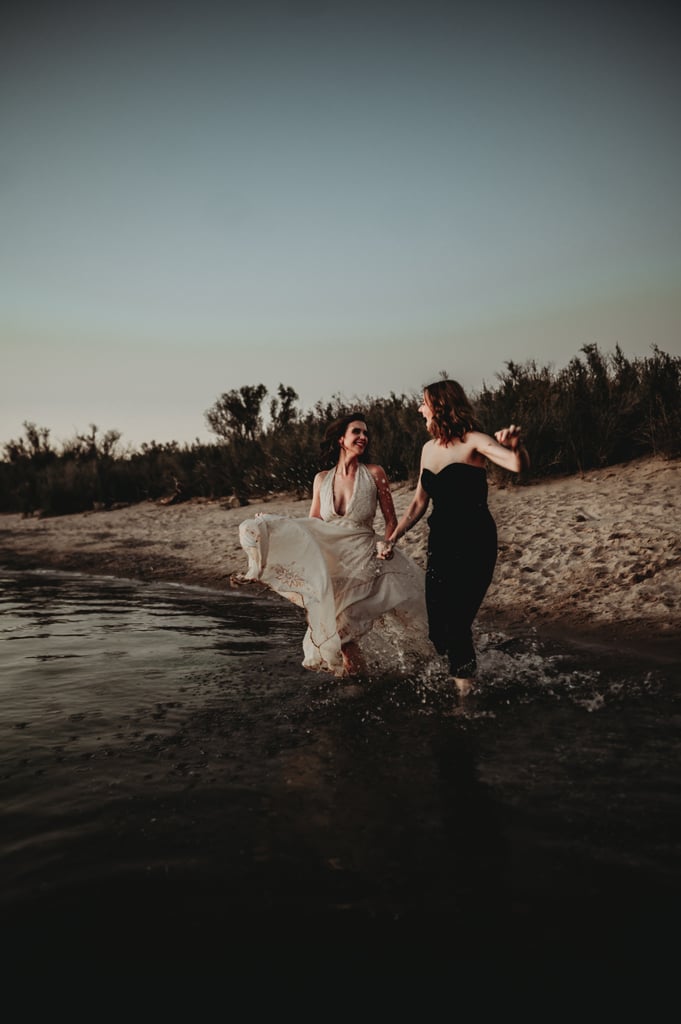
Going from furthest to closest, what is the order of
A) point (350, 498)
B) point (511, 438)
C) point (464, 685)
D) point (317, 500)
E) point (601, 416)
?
point (601, 416) → point (317, 500) → point (350, 498) → point (464, 685) → point (511, 438)

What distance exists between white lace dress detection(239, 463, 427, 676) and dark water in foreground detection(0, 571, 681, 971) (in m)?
0.46

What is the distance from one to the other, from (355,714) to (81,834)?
6.30 ft

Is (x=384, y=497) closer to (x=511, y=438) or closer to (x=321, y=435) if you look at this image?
(x=511, y=438)

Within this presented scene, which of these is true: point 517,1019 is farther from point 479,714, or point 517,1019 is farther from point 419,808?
point 479,714

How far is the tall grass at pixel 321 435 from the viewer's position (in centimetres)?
1055

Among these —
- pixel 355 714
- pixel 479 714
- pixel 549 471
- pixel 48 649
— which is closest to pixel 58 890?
Answer: pixel 355 714

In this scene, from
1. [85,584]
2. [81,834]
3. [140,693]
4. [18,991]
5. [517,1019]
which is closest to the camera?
[517,1019]

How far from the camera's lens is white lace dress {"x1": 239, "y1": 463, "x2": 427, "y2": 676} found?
4750 millimetres

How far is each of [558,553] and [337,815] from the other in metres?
5.54

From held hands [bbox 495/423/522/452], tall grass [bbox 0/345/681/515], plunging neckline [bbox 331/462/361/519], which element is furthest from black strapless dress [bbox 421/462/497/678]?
tall grass [bbox 0/345/681/515]

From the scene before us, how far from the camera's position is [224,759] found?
12.1ft

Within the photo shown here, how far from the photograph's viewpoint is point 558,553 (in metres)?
7.84

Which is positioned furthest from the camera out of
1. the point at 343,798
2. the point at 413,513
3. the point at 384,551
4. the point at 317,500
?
the point at 317,500

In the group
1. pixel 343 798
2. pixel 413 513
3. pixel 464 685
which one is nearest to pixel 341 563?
pixel 413 513
